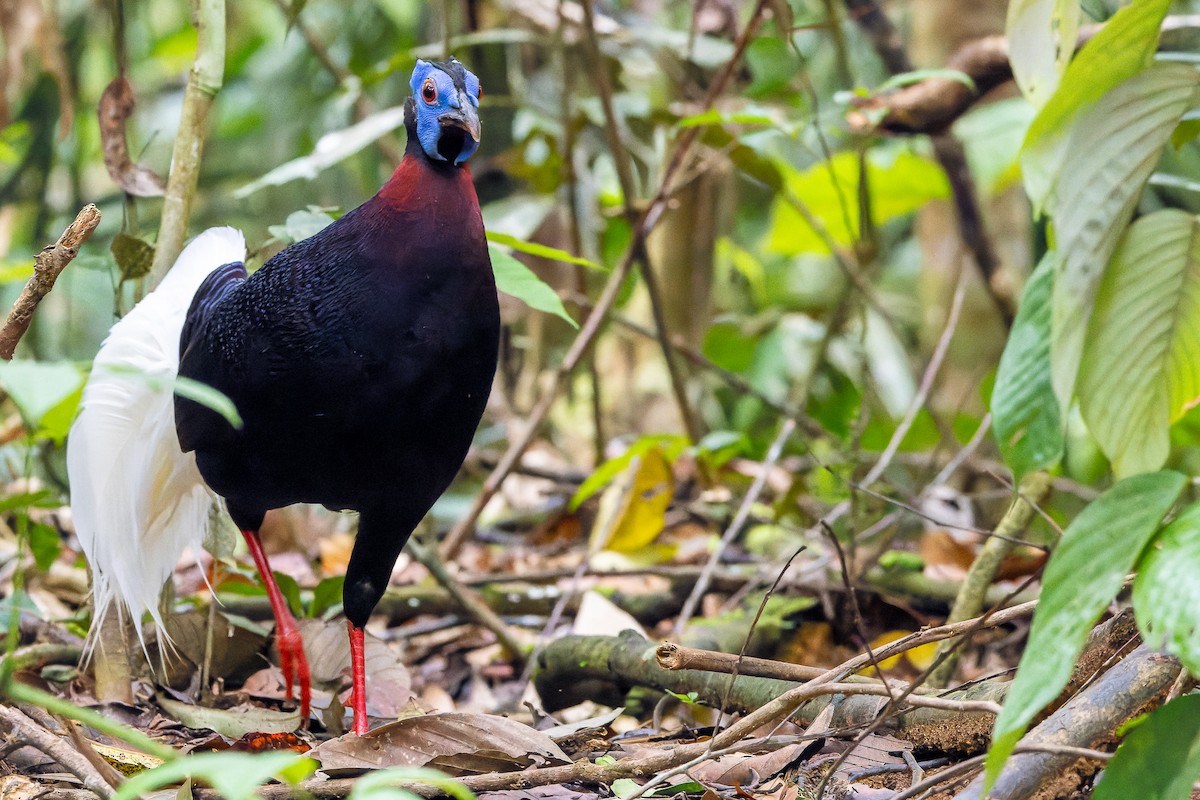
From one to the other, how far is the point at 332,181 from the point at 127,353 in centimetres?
271

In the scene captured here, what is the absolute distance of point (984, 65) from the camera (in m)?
3.66

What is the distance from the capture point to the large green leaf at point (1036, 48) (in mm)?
1690

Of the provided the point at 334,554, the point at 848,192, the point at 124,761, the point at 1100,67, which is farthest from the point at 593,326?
the point at 1100,67

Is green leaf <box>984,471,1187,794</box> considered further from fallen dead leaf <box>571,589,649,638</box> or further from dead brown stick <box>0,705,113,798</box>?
fallen dead leaf <box>571,589,649,638</box>

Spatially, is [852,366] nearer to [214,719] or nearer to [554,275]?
[554,275]

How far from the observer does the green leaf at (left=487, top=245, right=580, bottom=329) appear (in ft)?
7.82

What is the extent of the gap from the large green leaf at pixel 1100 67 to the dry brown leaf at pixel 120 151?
2.09 metres

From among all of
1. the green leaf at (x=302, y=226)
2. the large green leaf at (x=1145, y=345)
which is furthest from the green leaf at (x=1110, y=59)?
the green leaf at (x=302, y=226)

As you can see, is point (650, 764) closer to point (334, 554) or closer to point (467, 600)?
point (467, 600)

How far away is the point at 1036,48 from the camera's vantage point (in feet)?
5.66

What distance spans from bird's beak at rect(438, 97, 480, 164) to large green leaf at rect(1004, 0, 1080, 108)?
96cm

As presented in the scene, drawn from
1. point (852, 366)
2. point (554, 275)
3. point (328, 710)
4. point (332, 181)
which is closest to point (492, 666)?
point (328, 710)

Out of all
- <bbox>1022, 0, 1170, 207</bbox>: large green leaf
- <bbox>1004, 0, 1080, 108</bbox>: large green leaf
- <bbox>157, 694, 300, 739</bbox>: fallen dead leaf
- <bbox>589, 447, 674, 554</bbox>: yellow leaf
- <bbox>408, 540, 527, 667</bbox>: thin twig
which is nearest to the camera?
<bbox>1022, 0, 1170, 207</bbox>: large green leaf

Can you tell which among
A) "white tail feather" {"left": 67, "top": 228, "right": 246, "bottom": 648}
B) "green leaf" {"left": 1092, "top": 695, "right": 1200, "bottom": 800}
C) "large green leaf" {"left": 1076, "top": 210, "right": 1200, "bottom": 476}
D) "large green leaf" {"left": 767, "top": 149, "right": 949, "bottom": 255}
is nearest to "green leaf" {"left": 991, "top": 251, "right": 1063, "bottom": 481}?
"large green leaf" {"left": 1076, "top": 210, "right": 1200, "bottom": 476}
